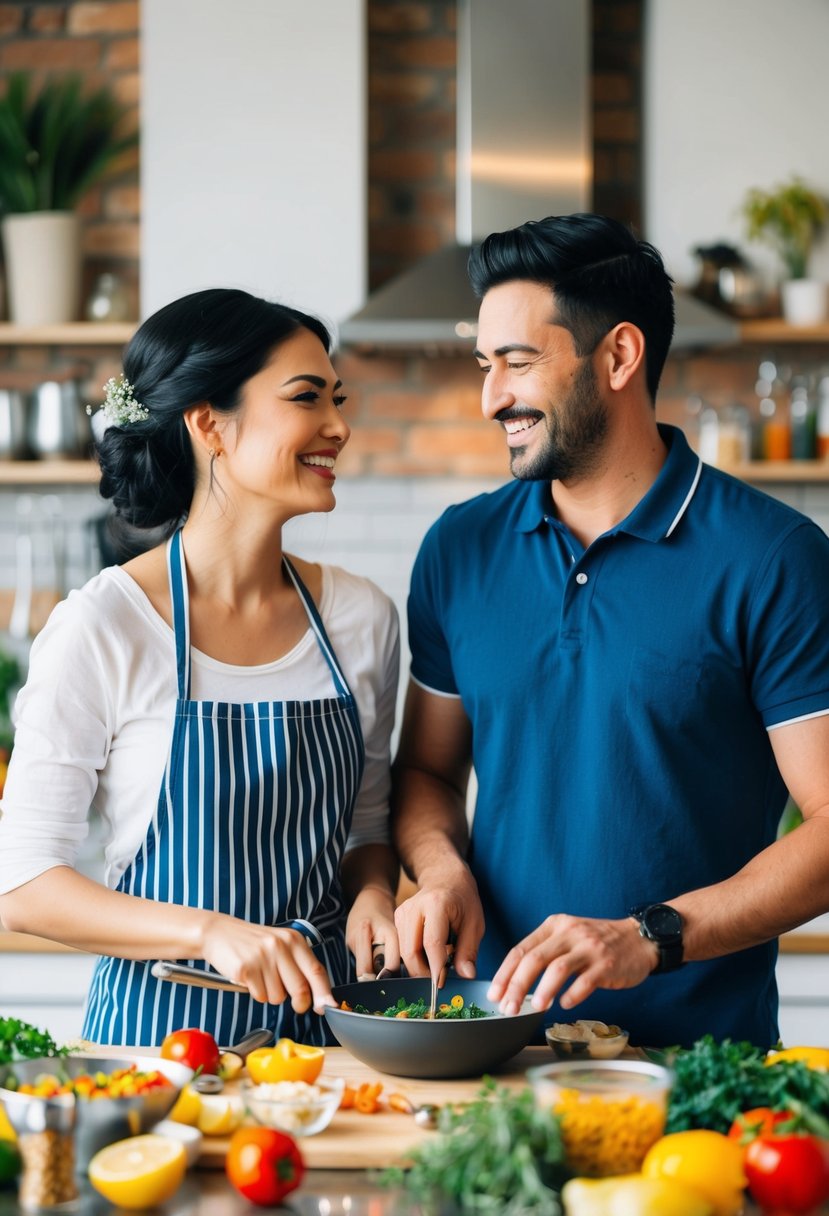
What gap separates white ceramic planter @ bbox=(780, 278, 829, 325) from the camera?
3.70m

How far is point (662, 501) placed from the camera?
1.90 metres

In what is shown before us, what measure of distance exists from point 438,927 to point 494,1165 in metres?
0.56

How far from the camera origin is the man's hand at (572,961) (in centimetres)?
147

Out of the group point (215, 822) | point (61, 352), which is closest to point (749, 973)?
point (215, 822)

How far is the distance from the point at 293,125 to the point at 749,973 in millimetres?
2610

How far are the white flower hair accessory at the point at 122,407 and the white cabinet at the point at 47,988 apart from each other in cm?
160

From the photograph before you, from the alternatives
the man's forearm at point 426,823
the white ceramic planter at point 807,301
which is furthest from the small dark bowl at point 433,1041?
the white ceramic planter at point 807,301

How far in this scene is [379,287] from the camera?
3904mm

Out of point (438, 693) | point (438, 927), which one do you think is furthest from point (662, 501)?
point (438, 927)

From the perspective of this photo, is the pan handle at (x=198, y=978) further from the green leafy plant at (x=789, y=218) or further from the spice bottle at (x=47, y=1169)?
the green leafy plant at (x=789, y=218)

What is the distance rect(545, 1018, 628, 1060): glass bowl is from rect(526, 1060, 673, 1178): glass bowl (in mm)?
337

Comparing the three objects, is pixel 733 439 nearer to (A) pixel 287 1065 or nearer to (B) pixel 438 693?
(B) pixel 438 693

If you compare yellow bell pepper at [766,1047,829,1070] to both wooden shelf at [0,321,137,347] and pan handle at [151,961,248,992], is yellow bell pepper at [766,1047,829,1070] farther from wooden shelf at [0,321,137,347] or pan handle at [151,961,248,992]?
wooden shelf at [0,321,137,347]

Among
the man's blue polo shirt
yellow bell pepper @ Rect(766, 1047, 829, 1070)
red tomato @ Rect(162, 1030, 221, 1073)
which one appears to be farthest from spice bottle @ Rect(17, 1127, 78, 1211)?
the man's blue polo shirt
